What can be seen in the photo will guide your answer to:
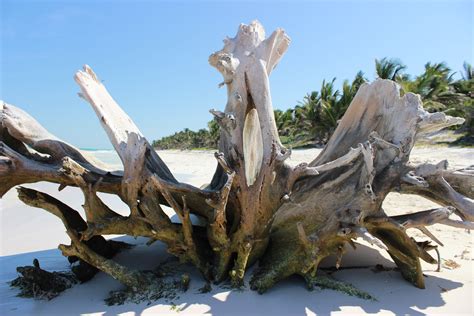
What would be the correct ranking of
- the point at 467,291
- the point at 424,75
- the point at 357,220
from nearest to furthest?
the point at 357,220 < the point at 467,291 < the point at 424,75

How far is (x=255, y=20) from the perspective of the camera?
170 inches

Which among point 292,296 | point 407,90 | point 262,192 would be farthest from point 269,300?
A: point 407,90

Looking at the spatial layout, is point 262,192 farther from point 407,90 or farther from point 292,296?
point 407,90

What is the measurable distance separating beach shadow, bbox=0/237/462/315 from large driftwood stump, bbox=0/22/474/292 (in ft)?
0.49

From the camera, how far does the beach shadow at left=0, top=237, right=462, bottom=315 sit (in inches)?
115

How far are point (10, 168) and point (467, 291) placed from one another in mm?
4432

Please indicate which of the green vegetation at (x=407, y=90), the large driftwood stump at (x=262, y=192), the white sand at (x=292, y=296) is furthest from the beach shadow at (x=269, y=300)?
the green vegetation at (x=407, y=90)

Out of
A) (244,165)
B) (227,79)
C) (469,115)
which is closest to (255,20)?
(227,79)

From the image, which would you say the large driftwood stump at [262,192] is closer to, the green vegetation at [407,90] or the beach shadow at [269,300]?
the beach shadow at [269,300]

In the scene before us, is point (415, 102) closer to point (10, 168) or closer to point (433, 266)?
point (433, 266)

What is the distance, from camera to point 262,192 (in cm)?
318

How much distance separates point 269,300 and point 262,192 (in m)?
0.96

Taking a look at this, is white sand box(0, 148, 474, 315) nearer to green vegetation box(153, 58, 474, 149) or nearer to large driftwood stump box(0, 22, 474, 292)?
large driftwood stump box(0, 22, 474, 292)

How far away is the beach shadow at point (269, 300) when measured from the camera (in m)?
2.92
